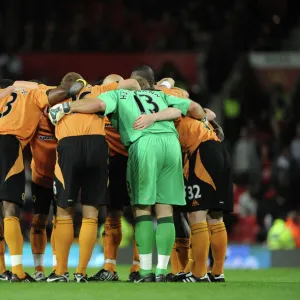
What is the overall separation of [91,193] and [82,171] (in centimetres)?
24

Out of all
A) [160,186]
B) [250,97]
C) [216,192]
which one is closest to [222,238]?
[216,192]

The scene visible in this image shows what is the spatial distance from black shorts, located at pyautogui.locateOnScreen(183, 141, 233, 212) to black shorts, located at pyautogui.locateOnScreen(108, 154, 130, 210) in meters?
0.80

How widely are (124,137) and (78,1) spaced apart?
15107mm

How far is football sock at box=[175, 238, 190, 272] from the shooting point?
35.7 feet

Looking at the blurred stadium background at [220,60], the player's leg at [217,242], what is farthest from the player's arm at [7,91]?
the blurred stadium background at [220,60]

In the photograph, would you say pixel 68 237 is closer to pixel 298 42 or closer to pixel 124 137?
pixel 124 137

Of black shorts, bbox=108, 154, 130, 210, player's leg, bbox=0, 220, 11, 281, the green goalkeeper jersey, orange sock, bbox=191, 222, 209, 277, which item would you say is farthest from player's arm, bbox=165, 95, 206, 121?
player's leg, bbox=0, 220, 11, 281

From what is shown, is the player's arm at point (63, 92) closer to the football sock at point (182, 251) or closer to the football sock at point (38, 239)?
the football sock at point (38, 239)

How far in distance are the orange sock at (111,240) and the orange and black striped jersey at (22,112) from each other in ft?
4.82

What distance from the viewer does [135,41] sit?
22969 millimetres

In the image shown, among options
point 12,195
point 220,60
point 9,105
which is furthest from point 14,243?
point 220,60

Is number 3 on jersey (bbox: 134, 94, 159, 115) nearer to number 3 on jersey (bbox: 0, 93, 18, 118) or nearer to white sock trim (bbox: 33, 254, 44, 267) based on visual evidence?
number 3 on jersey (bbox: 0, 93, 18, 118)

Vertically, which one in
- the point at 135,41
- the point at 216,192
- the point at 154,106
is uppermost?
the point at 135,41

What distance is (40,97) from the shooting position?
10.4 m
